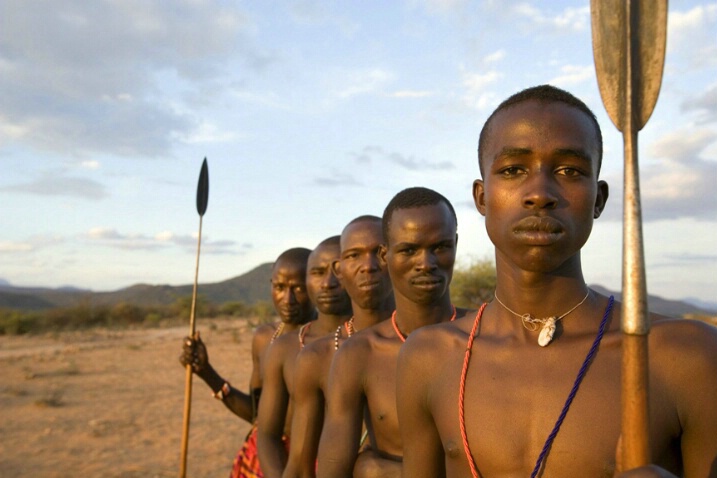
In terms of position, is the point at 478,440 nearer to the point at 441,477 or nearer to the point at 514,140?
the point at 441,477

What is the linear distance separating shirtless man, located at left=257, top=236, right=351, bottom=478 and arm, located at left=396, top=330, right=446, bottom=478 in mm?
2092

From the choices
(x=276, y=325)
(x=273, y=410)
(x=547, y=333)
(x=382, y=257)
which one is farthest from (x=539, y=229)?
(x=276, y=325)

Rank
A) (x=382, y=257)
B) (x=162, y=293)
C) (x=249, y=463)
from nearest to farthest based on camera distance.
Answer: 1. (x=382, y=257)
2. (x=249, y=463)
3. (x=162, y=293)

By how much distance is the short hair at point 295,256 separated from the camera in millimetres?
4922

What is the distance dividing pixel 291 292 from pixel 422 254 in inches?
84.9

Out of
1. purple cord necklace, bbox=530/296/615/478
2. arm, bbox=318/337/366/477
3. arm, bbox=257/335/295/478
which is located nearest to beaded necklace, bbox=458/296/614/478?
purple cord necklace, bbox=530/296/615/478

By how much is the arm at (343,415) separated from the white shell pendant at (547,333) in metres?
1.39

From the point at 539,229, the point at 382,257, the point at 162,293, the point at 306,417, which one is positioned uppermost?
the point at 162,293

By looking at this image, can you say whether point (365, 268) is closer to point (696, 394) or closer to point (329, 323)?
point (329, 323)

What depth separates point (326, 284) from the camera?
166 inches

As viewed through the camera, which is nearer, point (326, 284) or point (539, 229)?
point (539, 229)

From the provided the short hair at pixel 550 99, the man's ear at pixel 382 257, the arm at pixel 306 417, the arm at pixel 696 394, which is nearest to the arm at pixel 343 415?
the arm at pixel 306 417

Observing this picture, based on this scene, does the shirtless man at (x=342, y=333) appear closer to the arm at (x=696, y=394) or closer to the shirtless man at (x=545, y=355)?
the shirtless man at (x=545, y=355)

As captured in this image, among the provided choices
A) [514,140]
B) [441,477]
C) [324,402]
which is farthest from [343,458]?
[514,140]
